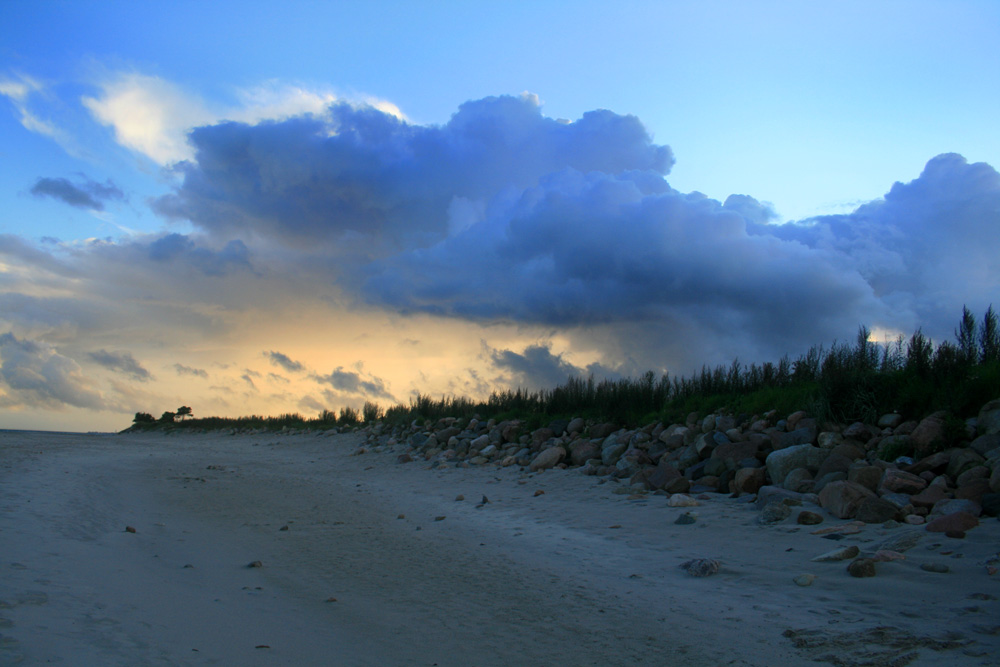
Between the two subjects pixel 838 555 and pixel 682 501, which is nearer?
pixel 838 555

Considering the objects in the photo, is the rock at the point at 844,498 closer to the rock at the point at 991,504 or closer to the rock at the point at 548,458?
the rock at the point at 991,504

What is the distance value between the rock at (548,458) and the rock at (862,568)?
7.99 m

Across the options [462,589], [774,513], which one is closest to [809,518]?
[774,513]

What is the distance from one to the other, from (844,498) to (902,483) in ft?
2.84

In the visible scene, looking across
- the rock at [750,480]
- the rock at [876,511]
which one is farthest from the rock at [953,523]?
the rock at [750,480]

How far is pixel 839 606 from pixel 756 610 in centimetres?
63

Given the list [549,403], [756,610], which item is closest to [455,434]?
[549,403]

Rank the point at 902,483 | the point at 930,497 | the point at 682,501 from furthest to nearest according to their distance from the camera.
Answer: the point at 682,501
the point at 902,483
the point at 930,497

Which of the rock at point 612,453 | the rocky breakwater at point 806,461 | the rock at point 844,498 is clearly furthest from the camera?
the rock at point 612,453

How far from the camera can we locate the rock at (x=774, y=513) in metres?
7.06

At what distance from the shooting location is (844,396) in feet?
33.7

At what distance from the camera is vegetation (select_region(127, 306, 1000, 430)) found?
9.22 m

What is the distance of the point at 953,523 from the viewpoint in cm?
564

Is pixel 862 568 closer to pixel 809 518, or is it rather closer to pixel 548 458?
pixel 809 518
